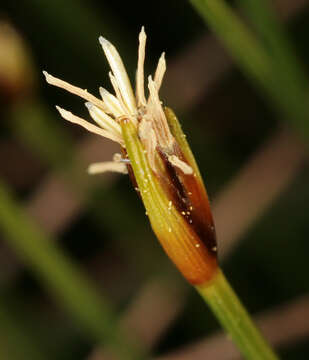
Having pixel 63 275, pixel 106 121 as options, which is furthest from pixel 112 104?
pixel 63 275

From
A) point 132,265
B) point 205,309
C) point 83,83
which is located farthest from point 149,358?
point 83,83

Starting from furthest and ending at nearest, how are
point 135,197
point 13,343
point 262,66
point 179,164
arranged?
point 135,197, point 13,343, point 262,66, point 179,164

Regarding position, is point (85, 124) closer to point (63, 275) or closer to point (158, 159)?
point (158, 159)

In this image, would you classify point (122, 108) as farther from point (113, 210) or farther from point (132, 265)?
point (132, 265)

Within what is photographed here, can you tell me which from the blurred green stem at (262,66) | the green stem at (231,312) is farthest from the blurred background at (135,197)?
the green stem at (231,312)

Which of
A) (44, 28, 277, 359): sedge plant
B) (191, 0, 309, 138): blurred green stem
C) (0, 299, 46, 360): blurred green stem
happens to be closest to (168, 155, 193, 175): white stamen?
(44, 28, 277, 359): sedge plant

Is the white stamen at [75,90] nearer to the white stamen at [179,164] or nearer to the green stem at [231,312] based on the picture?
the white stamen at [179,164]

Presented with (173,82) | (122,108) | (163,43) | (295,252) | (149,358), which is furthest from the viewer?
(163,43)
